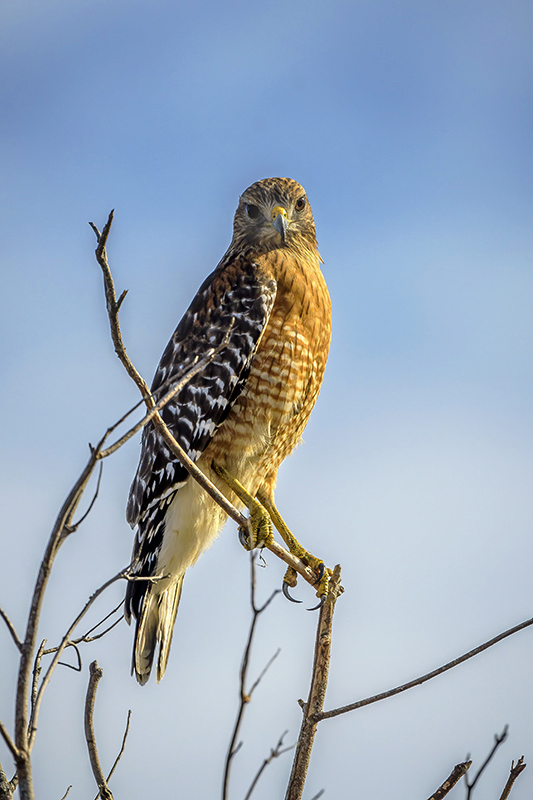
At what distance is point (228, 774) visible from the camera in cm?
205

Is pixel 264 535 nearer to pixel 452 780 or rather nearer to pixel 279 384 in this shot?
pixel 279 384

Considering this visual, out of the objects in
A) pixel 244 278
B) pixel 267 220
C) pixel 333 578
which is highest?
pixel 267 220

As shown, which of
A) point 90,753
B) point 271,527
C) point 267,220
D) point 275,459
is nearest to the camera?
point 90,753

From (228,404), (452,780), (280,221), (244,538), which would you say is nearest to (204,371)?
(228,404)

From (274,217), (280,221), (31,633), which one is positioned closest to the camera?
(31,633)

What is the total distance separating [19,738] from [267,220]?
4.16 metres

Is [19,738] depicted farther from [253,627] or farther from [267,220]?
[267,220]

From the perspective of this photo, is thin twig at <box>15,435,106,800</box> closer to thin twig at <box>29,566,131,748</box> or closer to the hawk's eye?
thin twig at <box>29,566,131,748</box>

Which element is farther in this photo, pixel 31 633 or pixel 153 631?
pixel 153 631

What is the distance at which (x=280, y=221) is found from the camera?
526 cm

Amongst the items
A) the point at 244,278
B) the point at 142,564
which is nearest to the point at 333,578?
the point at 142,564

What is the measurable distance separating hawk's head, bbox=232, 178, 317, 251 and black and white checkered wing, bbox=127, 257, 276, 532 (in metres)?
0.29

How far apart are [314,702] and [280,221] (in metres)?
3.17

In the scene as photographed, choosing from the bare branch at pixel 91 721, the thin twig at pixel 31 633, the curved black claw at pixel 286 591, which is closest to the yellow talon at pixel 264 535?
the curved black claw at pixel 286 591
